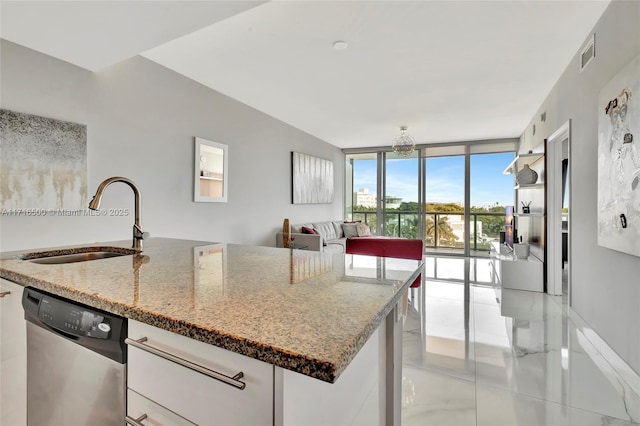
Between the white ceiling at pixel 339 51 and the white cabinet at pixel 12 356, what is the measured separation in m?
1.67

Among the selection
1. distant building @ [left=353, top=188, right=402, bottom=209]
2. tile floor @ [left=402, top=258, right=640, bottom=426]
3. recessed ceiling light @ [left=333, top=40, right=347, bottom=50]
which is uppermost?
recessed ceiling light @ [left=333, top=40, right=347, bottom=50]

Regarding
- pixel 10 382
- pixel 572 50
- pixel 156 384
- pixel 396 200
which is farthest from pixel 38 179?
pixel 396 200

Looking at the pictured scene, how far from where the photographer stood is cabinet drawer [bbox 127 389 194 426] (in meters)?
0.76

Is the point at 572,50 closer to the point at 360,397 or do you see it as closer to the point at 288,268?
the point at 288,268

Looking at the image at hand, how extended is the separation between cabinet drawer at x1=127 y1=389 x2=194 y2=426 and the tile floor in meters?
1.35

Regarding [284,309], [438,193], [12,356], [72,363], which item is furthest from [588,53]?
[438,193]

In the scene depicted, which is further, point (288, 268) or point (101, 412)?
point (288, 268)

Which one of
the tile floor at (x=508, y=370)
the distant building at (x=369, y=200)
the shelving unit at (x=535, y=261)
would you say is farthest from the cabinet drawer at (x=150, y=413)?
the distant building at (x=369, y=200)

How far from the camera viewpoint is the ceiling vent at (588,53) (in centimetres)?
261

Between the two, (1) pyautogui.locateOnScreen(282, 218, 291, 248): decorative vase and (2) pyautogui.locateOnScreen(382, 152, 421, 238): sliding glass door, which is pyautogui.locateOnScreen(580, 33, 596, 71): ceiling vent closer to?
(1) pyautogui.locateOnScreen(282, 218, 291, 248): decorative vase

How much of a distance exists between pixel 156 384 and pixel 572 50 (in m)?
4.01

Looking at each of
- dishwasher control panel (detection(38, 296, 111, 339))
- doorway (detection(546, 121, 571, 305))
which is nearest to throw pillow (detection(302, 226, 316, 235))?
doorway (detection(546, 121, 571, 305))

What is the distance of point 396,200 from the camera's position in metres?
7.58

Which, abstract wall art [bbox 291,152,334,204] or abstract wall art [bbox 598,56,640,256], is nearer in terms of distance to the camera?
abstract wall art [bbox 598,56,640,256]
